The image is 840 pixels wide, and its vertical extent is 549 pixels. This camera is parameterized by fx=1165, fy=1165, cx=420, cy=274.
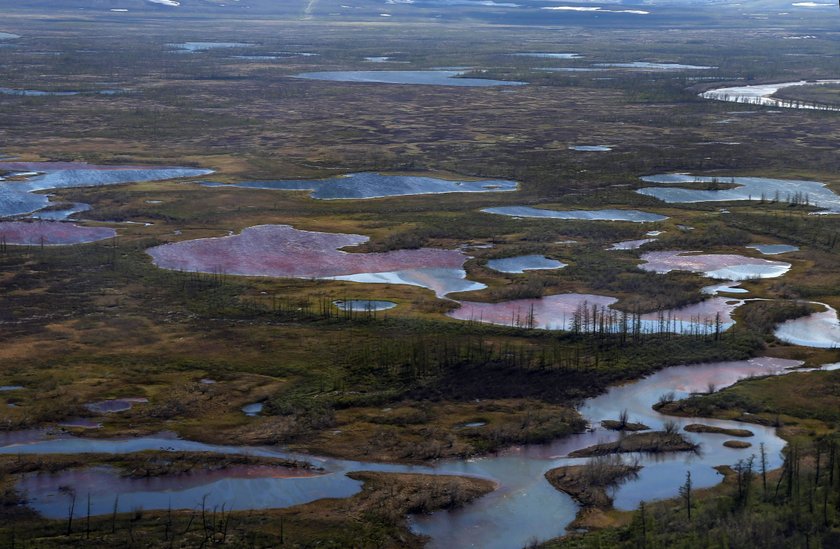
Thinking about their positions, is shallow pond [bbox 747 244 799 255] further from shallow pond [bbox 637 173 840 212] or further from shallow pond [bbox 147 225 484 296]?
shallow pond [bbox 147 225 484 296]

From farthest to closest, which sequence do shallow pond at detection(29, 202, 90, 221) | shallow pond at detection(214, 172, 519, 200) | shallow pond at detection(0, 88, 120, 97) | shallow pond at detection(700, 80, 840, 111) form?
shallow pond at detection(0, 88, 120, 97) < shallow pond at detection(700, 80, 840, 111) < shallow pond at detection(214, 172, 519, 200) < shallow pond at detection(29, 202, 90, 221)

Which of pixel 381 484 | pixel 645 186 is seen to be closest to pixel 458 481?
pixel 381 484

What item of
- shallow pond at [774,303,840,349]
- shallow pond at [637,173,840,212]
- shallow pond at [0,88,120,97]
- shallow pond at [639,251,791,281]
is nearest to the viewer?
shallow pond at [774,303,840,349]

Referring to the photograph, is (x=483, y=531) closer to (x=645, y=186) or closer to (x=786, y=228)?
(x=786, y=228)

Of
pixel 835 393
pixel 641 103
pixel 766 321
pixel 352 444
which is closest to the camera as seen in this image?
pixel 352 444

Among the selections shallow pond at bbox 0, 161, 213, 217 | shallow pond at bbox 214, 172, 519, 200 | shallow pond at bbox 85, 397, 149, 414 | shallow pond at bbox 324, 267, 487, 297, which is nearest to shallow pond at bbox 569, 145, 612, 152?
shallow pond at bbox 214, 172, 519, 200

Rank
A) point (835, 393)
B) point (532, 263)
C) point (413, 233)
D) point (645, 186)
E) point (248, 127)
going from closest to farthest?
point (835, 393) → point (532, 263) → point (413, 233) → point (645, 186) → point (248, 127)
